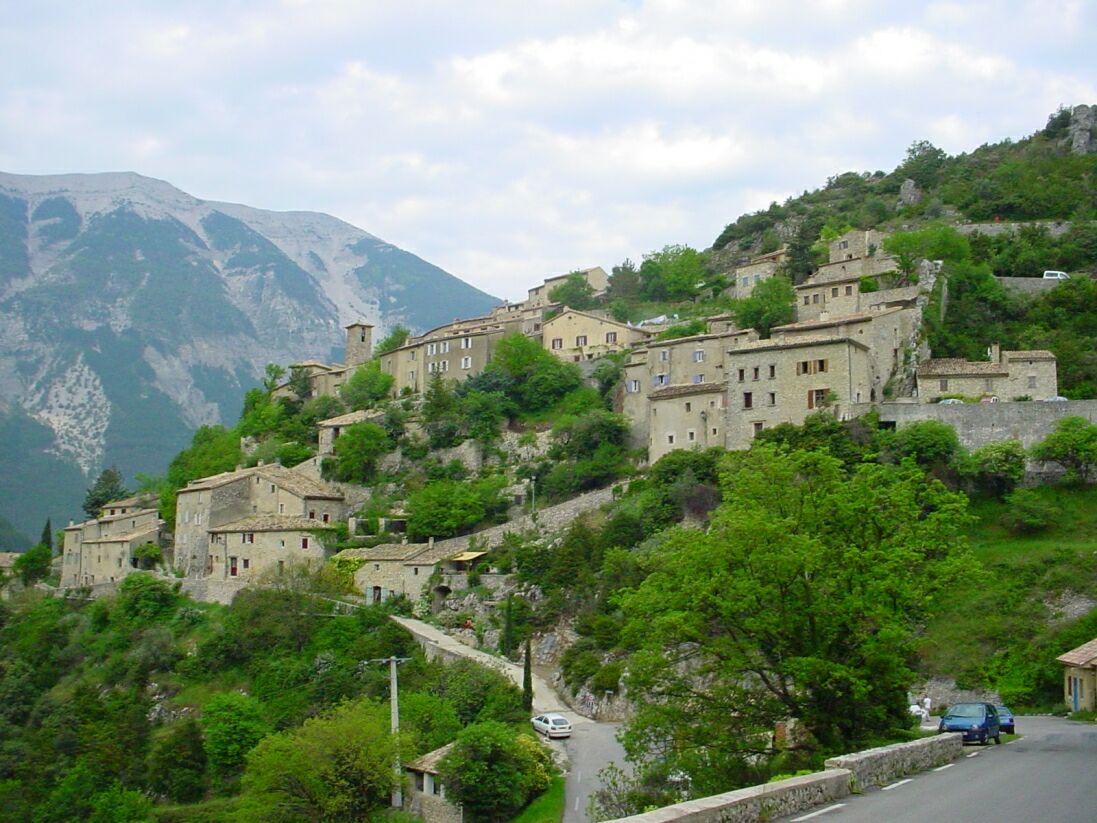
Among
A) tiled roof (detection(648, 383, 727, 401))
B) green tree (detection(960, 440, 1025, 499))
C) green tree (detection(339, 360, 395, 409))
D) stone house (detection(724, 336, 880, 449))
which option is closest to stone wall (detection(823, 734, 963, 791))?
green tree (detection(960, 440, 1025, 499))

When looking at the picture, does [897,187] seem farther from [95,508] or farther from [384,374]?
[95,508]

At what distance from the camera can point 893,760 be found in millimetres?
18172

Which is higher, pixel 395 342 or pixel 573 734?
pixel 395 342

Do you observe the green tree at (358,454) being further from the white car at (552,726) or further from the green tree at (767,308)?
the white car at (552,726)

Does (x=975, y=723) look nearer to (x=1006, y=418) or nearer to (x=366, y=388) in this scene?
(x=1006, y=418)

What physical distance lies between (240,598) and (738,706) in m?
44.8

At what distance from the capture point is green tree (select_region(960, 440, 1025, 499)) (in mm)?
51312

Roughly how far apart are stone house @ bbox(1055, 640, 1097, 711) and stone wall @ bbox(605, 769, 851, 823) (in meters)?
23.1

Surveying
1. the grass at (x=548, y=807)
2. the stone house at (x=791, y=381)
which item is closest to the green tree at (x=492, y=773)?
the grass at (x=548, y=807)

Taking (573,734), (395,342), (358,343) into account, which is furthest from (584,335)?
(573,734)

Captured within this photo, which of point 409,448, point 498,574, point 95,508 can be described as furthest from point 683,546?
point 95,508

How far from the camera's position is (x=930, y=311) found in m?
67.9

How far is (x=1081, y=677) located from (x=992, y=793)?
22557mm

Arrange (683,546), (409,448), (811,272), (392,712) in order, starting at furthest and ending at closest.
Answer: (811,272), (409,448), (392,712), (683,546)
